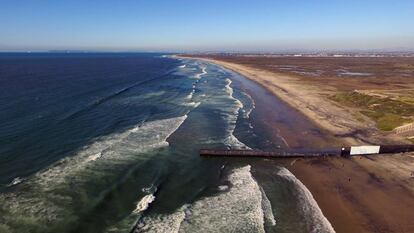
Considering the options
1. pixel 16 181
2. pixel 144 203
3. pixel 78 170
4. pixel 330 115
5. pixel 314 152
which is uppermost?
pixel 16 181

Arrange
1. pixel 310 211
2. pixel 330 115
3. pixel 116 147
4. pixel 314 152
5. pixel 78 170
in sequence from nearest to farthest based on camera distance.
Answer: pixel 310 211
pixel 78 170
pixel 116 147
pixel 314 152
pixel 330 115

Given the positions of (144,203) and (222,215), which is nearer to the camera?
(222,215)

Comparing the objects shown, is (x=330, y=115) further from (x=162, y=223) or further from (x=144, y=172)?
(x=162, y=223)

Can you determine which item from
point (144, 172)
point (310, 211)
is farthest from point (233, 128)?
point (310, 211)

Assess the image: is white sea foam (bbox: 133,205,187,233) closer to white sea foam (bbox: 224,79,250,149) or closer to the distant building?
white sea foam (bbox: 224,79,250,149)

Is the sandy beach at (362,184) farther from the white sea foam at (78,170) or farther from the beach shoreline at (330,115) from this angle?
the white sea foam at (78,170)

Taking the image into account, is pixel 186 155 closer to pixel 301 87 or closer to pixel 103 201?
pixel 103 201

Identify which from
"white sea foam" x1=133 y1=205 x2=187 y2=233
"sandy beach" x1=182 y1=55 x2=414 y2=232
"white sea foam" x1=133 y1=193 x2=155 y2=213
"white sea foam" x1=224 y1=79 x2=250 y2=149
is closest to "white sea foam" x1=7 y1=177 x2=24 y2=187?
"white sea foam" x1=133 y1=193 x2=155 y2=213

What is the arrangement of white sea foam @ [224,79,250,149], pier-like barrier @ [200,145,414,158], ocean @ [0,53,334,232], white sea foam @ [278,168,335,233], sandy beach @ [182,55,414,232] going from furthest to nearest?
white sea foam @ [224,79,250,149], pier-like barrier @ [200,145,414,158], sandy beach @ [182,55,414,232], ocean @ [0,53,334,232], white sea foam @ [278,168,335,233]
